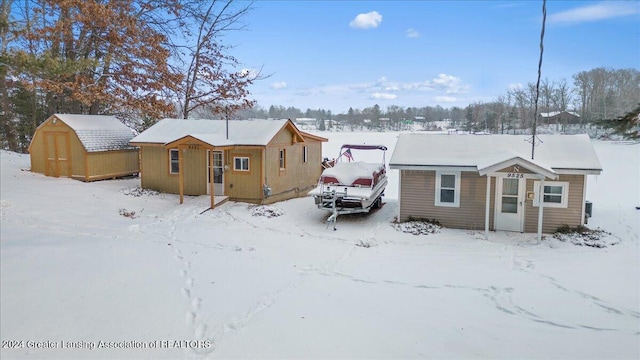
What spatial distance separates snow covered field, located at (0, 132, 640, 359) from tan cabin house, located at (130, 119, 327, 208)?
1.86 m

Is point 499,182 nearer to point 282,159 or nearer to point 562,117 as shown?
point 282,159

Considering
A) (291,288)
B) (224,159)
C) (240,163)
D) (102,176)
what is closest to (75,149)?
(102,176)

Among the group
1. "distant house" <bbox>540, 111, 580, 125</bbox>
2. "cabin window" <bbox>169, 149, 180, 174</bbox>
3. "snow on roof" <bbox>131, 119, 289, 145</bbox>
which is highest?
"distant house" <bbox>540, 111, 580, 125</bbox>

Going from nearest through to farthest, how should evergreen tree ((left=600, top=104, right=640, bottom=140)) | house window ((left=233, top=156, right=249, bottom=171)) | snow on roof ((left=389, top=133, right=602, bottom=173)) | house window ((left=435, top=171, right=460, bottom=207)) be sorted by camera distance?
evergreen tree ((left=600, top=104, right=640, bottom=140)) → snow on roof ((left=389, top=133, right=602, bottom=173)) → house window ((left=435, top=171, right=460, bottom=207)) → house window ((left=233, top=156, right=249, bottom=171))

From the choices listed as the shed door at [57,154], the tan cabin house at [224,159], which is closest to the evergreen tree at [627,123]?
the tan cabin house at [224,159]

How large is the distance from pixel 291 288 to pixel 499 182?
27.0 feet

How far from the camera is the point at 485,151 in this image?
48.4 ft

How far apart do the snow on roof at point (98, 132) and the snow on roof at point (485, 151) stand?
12.5 meters

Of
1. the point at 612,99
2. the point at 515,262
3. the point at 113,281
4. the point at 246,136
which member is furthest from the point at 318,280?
the point at 612,99

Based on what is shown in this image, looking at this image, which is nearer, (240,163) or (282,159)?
(240,163)

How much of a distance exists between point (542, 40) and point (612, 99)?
6044 centimetres

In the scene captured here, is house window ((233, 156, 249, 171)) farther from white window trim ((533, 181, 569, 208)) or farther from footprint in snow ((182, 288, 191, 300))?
white window trim ((533, 181, 569, 208))

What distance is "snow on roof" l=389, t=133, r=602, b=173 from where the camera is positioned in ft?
44.3

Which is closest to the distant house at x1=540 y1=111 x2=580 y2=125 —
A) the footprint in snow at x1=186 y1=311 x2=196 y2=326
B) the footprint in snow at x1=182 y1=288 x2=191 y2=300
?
the footprint in snow at x1=182 y1=288 x2=191 y2=300
